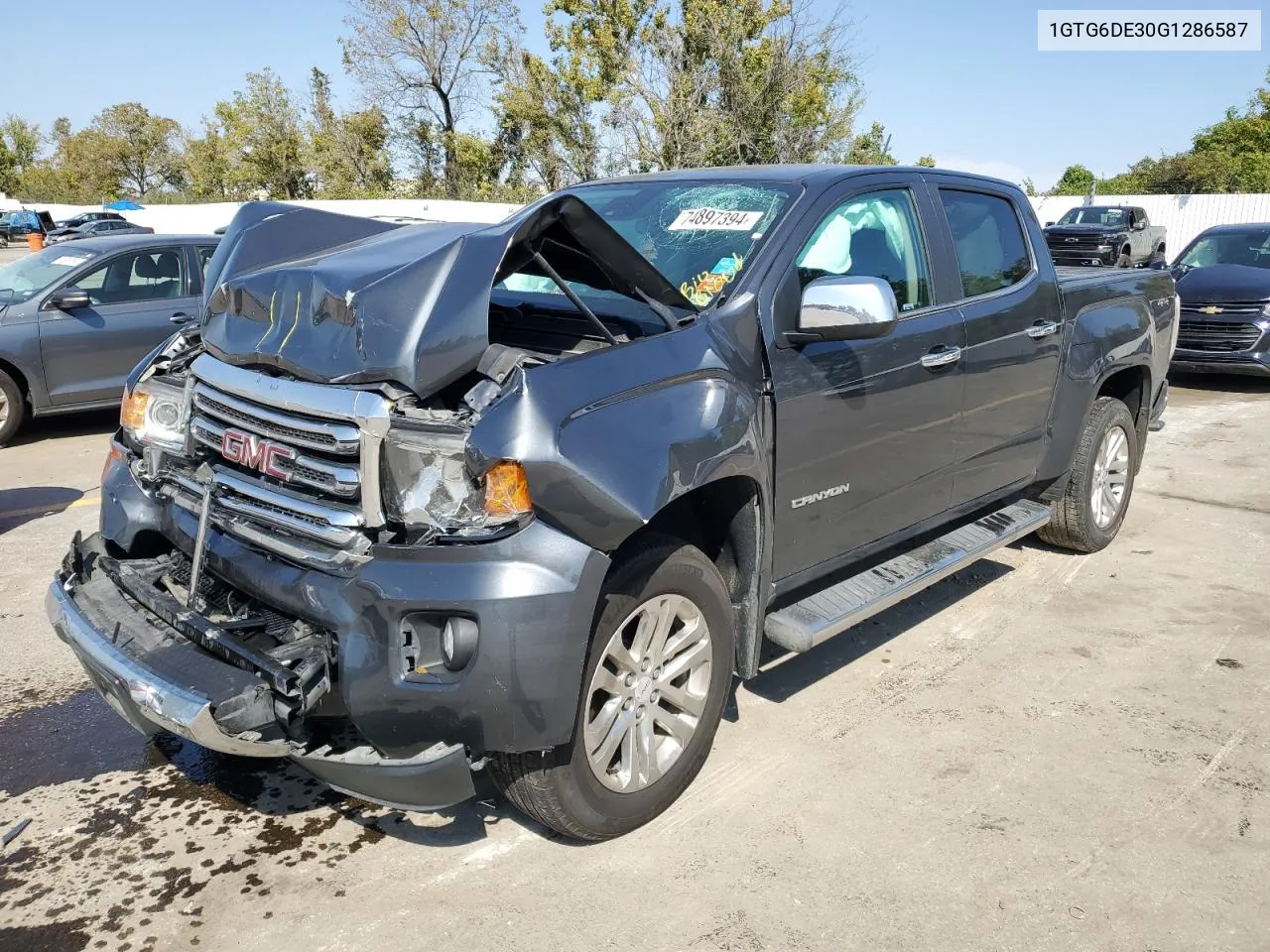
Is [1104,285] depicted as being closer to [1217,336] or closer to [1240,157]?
[1217,336]

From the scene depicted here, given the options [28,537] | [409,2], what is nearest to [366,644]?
[28,537]

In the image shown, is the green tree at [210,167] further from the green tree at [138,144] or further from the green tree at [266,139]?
the green tree at [138,144]

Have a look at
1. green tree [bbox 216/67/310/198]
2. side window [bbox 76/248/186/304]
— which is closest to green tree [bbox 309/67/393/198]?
green tree [bbox 216/67/310/198]

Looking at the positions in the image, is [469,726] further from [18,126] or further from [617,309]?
[18,126]

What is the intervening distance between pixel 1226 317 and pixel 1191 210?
23.0 meters

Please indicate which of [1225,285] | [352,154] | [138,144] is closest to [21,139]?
[138,144]

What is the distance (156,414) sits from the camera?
3445mm

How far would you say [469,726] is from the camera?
8.25ft

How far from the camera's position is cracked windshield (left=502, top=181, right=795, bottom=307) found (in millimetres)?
3480

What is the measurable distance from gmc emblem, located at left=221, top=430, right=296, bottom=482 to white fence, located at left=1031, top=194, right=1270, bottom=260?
30.5 m

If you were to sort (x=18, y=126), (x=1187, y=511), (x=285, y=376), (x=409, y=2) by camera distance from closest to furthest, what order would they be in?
(x=285, y=376)
(x=1187, y=511)
(x=409, y=2)
(x=18, y=126)

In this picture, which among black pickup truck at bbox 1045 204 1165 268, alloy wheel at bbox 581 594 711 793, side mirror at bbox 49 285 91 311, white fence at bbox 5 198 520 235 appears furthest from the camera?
white fence at bbox 5 198 520 235

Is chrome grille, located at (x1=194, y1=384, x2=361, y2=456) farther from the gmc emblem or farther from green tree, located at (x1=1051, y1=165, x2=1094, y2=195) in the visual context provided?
green tree, located at (x1=1051, y1=165, x2=1094, y2=195)

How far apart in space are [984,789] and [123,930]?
261 centimetres
